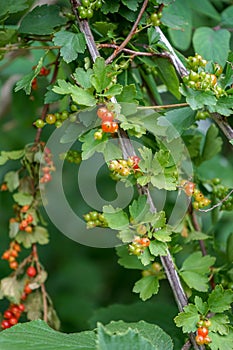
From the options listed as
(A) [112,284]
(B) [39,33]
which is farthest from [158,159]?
(A) [112,284]

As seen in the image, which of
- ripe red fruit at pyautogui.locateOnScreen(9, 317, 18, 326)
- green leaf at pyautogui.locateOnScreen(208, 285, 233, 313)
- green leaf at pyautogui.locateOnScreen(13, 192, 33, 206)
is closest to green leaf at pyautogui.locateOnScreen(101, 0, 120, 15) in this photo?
green leaf at pyautogui.locateOnScreen(13, 192, 33, 206)

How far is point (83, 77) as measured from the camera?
0.89 m

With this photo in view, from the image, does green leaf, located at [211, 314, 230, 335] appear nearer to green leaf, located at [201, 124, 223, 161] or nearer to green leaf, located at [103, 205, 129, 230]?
green leaf, located at [103, 205, 129, 230]

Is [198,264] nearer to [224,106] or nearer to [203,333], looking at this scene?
[203,333]

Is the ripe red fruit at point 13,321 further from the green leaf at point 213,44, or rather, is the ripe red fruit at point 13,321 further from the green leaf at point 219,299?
the green leaf at point 213,44

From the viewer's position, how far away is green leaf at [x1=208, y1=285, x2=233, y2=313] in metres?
0.92

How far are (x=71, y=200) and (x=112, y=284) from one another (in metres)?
0.57

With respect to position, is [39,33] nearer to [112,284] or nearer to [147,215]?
[147,215]

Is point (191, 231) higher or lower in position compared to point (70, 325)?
higher

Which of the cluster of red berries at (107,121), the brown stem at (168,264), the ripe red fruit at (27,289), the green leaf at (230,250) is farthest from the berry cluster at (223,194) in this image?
the ripe red fruit at (27,289)

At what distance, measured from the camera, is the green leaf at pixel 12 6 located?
105cm

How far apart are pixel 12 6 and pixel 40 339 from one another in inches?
21.9

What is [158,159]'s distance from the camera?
91 cm

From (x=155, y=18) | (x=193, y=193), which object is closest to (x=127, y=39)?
(x=155, y=18)
